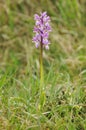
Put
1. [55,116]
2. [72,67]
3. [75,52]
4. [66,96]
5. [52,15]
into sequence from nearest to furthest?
1. [55,116]
2. [66,96]
3. [72,67]
4. [75,52]
5. [52,15]

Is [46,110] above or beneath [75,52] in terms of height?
beneath

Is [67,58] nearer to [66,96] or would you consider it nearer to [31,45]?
[31,45]

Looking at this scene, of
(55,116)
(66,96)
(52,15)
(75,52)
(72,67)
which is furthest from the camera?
(52,15)


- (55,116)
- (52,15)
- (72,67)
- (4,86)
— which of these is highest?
(52,15)

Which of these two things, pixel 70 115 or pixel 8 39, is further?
pixel 8 39

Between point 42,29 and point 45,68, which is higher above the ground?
point 45,68

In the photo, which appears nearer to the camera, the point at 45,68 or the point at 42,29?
the point at 42,29

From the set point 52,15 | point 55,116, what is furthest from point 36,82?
point 52,15

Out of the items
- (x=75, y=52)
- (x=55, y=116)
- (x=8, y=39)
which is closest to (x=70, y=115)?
(x=55, y=116)
